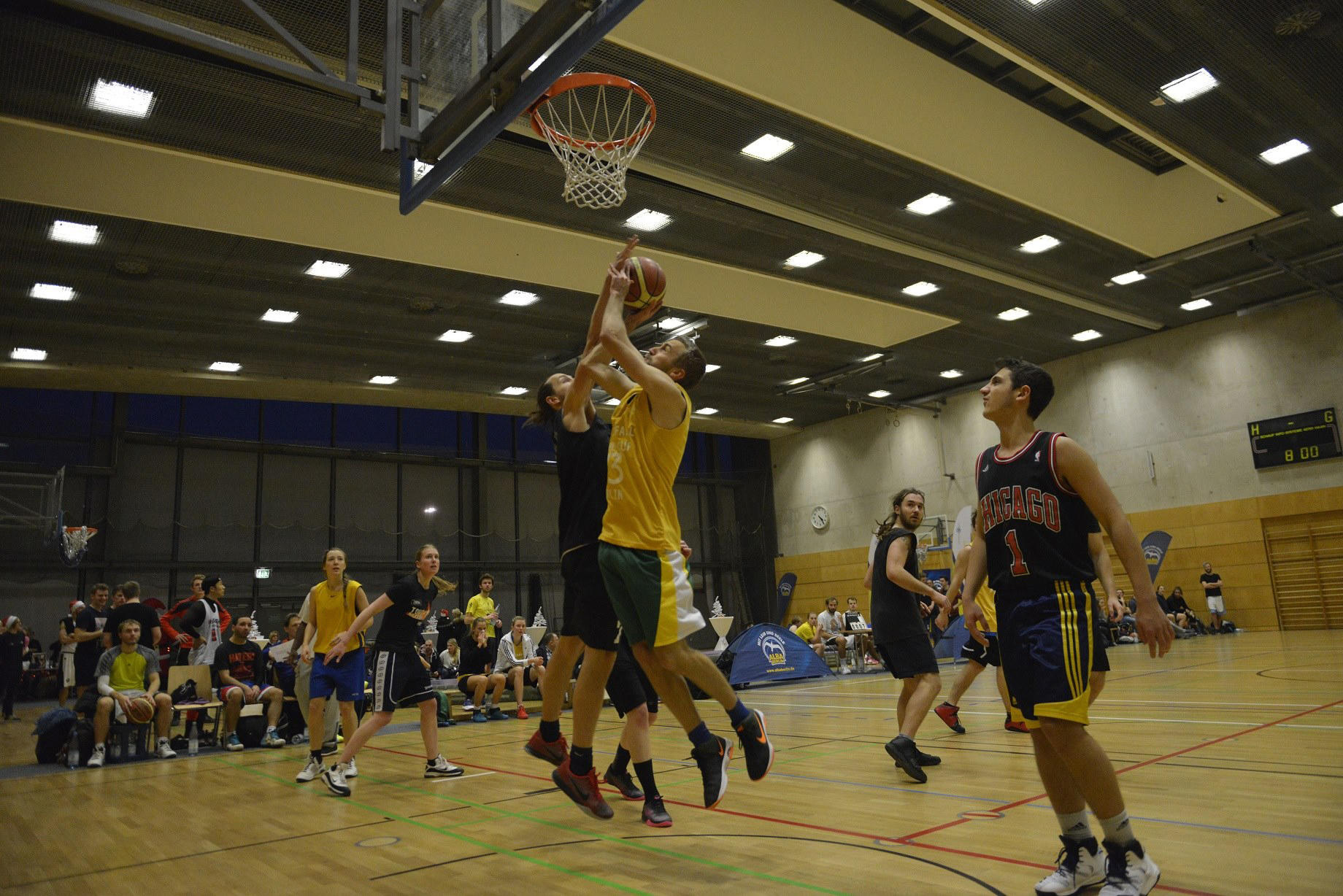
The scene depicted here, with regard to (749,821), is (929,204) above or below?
above

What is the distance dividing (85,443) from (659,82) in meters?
15.3

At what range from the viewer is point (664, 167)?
10.6 metres

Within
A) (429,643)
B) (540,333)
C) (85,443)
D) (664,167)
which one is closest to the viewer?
(664,167)

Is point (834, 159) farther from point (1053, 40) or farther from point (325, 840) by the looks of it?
point (325, 840)

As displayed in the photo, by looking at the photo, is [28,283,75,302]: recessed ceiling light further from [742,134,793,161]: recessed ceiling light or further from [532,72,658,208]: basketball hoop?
[742,134,793,161]: recessed ceiling light

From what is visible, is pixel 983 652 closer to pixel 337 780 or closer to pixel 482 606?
pixel 337 780

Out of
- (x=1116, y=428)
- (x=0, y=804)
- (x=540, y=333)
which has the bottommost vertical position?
(x=0, y=804)

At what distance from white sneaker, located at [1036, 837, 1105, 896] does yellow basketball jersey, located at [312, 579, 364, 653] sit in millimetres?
4745

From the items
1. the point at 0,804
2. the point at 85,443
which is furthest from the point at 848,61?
the point at 85,443

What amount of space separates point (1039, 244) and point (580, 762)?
1282cm

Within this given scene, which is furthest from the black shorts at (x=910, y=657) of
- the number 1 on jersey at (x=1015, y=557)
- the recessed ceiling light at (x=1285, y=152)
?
the recessed ceiling light at (x=1285, y=152)

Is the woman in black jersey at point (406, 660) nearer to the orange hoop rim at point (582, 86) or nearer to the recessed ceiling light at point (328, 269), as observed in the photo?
the orange hoop rim at point (582, 86)

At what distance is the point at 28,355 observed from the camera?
1505 centimetres

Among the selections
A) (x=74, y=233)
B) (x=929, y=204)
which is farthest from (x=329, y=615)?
(x=929, y=204)
